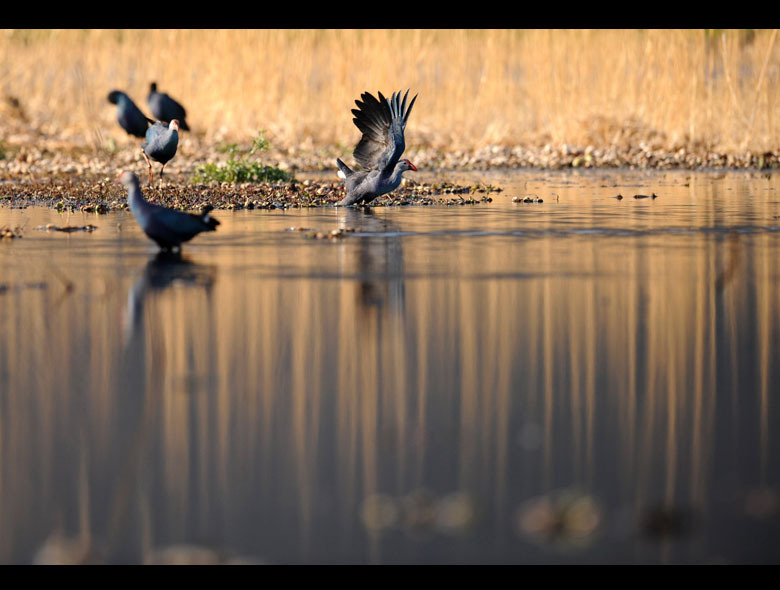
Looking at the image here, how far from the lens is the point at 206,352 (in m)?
7.13

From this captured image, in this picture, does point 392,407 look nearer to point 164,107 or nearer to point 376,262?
point 376,262

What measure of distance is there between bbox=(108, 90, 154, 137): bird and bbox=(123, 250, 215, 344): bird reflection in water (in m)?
8.83

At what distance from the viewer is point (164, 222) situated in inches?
432

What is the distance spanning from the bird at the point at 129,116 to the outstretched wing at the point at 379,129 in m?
4.86

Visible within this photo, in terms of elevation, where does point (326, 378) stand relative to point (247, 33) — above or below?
below

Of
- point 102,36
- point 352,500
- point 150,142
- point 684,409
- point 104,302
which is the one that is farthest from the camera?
point 102,36

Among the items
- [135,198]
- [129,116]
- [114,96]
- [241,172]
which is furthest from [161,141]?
[135,198]

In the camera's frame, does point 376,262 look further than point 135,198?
No

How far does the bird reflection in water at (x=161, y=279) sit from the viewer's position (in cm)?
823

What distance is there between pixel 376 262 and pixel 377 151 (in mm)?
5545
